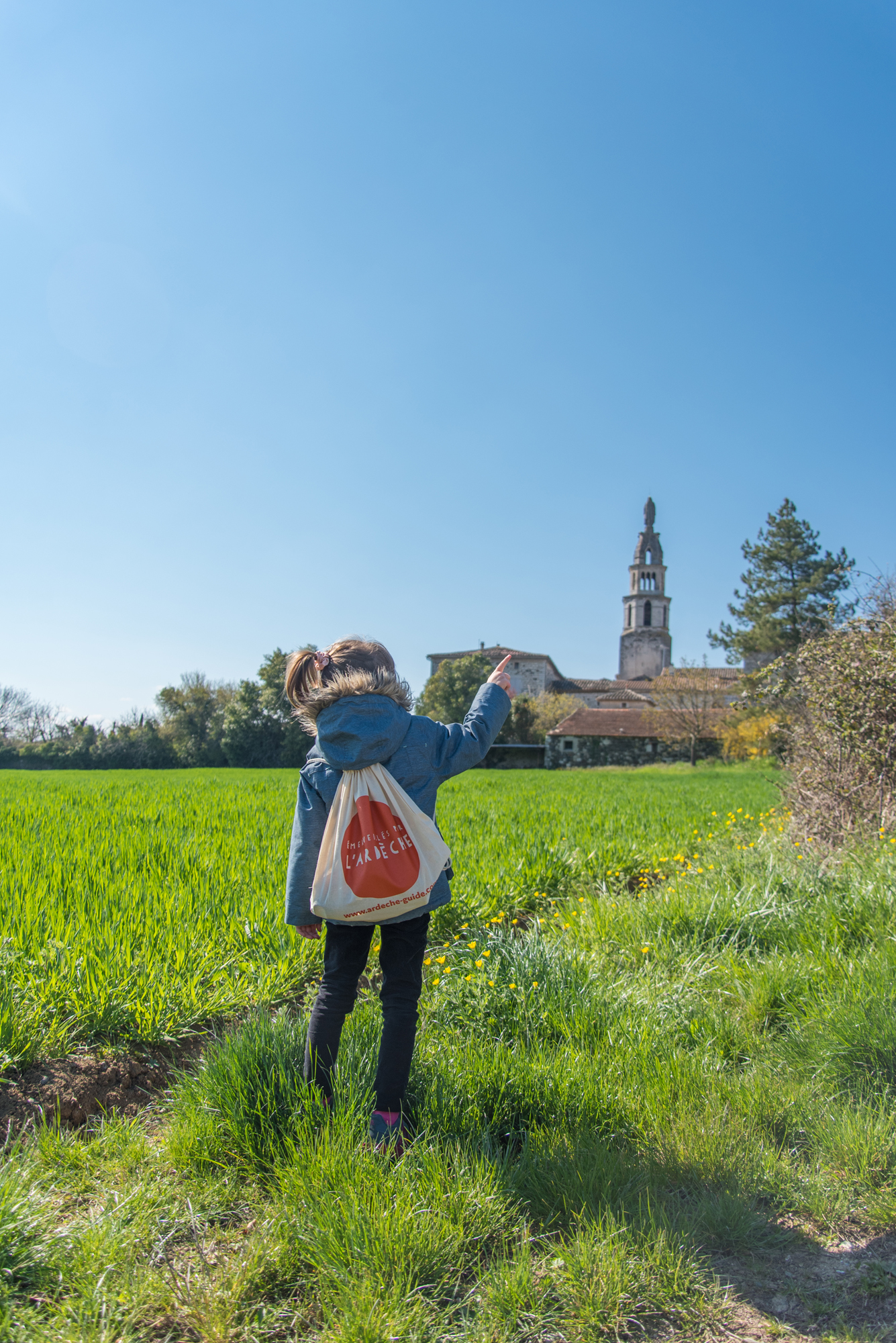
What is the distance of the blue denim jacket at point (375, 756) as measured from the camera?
8.46 feet

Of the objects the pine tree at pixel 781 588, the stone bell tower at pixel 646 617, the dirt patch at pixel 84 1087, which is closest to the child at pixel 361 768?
the dirt patch at pixel 84 1087

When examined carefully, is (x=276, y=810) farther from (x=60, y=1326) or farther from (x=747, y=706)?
(x=747, y=706)

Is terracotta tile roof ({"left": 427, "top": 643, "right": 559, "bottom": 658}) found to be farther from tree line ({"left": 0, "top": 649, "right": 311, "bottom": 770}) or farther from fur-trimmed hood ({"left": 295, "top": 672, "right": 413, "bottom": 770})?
fur-trimmed hood ({"left": 295, "top": 672, "right": 413, "bottom": 770})

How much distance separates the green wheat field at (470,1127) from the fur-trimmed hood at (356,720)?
1.06m

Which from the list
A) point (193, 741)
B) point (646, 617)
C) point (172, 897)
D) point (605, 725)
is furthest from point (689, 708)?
point (646, 617)

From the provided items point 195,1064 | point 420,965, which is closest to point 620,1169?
point 420,965

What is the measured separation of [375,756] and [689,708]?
161ft

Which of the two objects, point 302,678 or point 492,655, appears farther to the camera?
point 492,655

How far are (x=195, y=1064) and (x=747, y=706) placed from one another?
38209mm

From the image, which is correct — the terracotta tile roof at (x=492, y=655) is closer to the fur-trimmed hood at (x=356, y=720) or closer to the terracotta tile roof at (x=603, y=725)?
the terracotta tile roof at (x=603, y=725)

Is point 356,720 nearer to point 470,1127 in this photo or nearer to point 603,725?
point 470,1127

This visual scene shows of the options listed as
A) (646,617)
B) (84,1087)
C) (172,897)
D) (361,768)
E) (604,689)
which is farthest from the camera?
(646,617)

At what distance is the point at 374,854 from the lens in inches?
97.7

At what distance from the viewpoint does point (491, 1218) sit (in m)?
2.04
